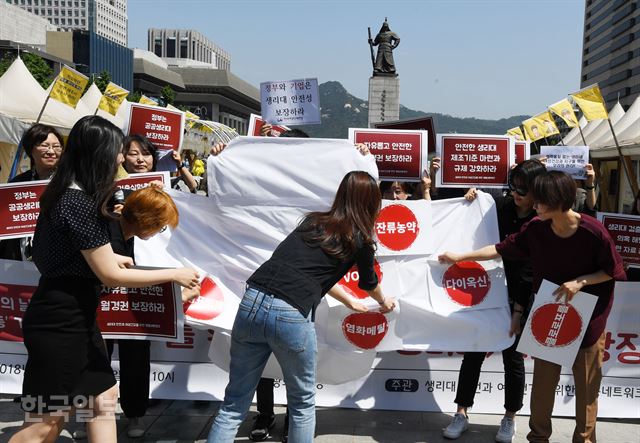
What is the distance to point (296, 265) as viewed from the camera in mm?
2773

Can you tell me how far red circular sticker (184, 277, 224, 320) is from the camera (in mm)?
3805

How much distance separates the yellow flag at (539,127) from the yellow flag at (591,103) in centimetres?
211

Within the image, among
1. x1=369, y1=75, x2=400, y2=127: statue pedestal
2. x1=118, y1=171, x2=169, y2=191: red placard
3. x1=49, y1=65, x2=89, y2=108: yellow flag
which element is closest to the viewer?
x1=118, y1=171, x2=169, y2=191: red placard

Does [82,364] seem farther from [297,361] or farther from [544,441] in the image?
[544,441]

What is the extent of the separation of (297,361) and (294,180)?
1518 mm

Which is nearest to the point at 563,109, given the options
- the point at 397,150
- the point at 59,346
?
the point at 397,150

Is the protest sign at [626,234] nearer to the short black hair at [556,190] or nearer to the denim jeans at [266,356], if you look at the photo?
the short black hair at [556,190]

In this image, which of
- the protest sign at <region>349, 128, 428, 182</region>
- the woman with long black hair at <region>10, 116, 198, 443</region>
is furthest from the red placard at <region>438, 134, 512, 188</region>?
the woman with long black hair at <region>10, 116, 198, 443</region>

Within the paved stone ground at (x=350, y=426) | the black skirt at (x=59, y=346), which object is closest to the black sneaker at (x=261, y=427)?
the paved stone ground at (x=350, y=426)

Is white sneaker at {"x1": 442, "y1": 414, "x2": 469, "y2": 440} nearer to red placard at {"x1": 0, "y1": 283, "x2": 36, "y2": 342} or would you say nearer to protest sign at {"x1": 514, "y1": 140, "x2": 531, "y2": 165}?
protest sign at {"x1": 514, "y1": 140, "x2": 531, "y2": 165}

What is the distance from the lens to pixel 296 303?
107 inches

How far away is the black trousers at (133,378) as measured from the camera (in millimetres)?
3838

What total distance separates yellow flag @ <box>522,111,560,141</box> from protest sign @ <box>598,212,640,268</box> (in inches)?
230

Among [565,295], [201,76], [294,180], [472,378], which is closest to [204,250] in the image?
[294,180]
